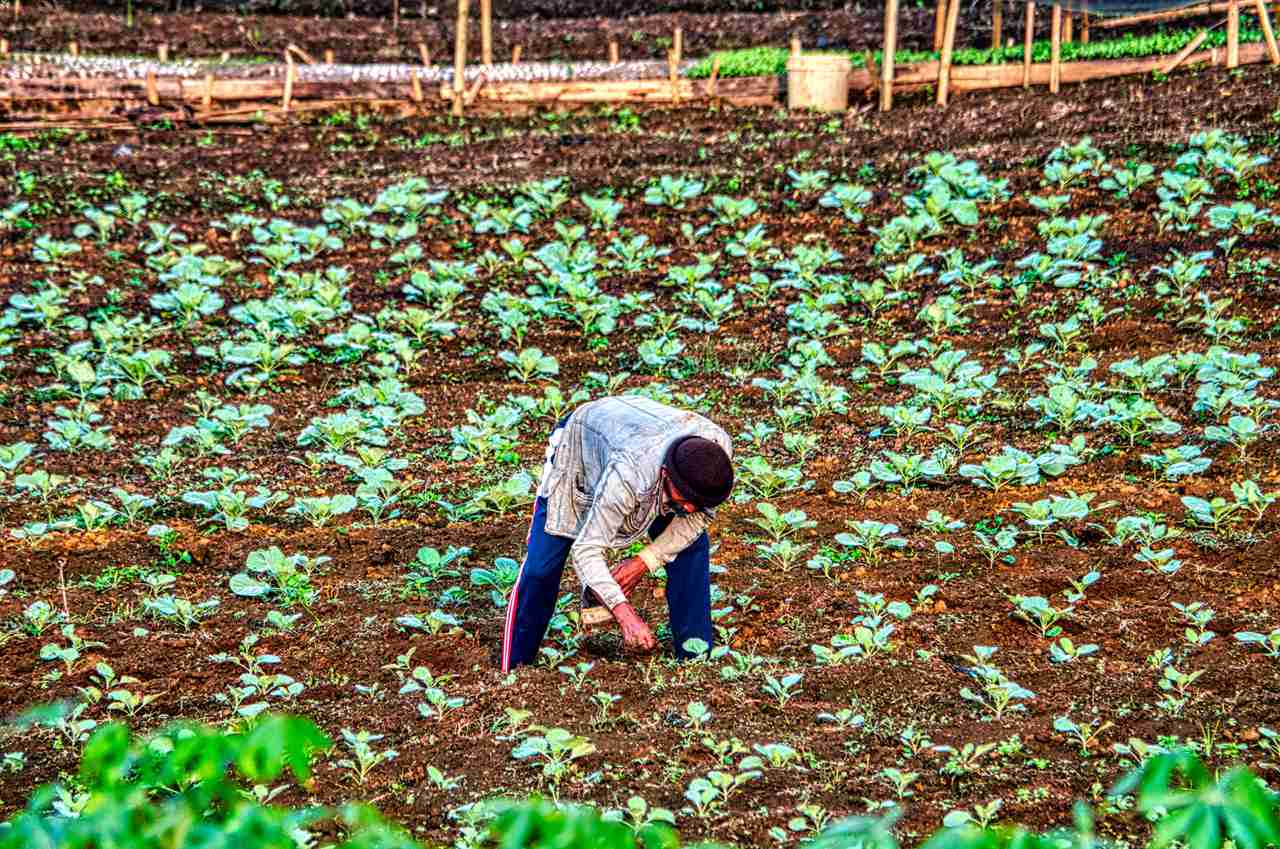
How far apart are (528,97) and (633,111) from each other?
0.99 metres

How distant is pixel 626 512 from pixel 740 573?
4.82 feet

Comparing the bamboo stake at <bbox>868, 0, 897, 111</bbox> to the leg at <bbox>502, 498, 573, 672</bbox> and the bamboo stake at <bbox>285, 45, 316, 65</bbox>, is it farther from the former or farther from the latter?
the leg at <bbox>502, 498, 573, 672</bbox>

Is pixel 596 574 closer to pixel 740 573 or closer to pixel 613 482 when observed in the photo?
pixel 613 482

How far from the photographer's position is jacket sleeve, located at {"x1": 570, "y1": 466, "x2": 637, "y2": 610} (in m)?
4.03

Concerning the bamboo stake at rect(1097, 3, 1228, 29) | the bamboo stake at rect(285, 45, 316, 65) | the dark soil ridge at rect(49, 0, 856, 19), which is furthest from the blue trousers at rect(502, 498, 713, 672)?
the dark soil ridge at rect(49, 0, 856, 19)

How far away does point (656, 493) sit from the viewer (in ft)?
13.3

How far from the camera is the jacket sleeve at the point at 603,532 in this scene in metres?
4.03

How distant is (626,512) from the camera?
13.3ft

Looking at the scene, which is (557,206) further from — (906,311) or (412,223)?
(906,311)

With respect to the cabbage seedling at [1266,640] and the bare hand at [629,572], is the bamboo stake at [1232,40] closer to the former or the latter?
the cabbage seedling at [1266,640]

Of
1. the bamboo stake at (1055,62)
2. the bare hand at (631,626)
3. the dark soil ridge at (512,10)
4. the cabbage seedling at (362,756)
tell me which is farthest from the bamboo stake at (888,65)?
the cabbage seedling at (362,756)

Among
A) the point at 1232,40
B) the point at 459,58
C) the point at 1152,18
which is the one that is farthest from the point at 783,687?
the point at 1152,18

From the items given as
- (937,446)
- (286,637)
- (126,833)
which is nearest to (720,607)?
(286,637)

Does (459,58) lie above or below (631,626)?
above
